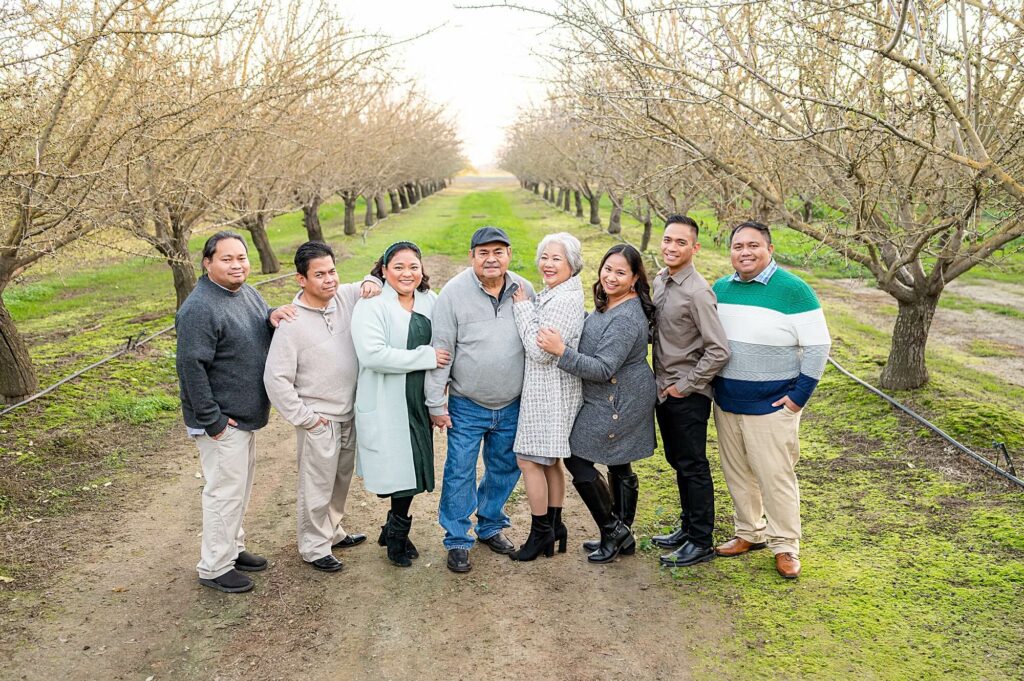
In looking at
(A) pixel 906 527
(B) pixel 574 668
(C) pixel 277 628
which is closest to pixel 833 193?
(A) pixel 906 527

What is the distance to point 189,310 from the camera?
3.73 meters

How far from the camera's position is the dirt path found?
3400 millimetres

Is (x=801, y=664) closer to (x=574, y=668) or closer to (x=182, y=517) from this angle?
(x=574, y=668)

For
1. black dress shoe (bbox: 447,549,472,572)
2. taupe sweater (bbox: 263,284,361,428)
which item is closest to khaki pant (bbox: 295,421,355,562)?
taupe sweater (bbox: 263,284,361,428)

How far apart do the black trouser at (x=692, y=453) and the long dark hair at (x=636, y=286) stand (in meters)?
0.49

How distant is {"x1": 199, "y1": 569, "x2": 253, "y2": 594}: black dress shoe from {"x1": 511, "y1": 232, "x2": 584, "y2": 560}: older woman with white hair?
1599 millimetres

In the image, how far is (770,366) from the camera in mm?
3918

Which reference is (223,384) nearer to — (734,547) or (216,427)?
(216,427)

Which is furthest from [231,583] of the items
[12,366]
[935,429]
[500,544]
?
[935,429]

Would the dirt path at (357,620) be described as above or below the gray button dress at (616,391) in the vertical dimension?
below

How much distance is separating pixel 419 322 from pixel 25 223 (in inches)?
170

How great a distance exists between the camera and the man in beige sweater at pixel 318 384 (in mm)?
3938

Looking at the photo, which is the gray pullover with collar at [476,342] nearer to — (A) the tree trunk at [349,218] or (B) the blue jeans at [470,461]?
(B) the blue jeans at [470,461]

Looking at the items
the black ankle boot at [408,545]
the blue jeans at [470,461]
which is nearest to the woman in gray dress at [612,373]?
the blue jeans at [470,461]
